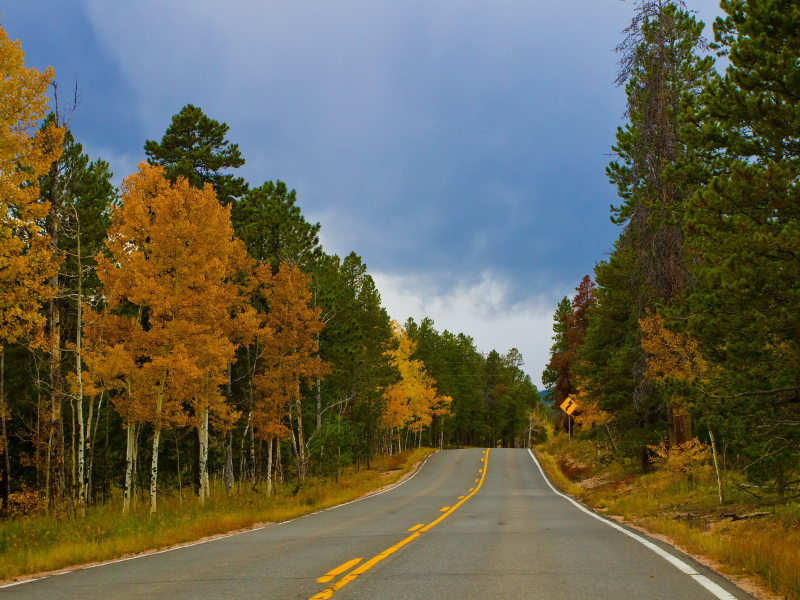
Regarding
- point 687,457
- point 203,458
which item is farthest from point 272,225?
point 687,457

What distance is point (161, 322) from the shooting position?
61.9 ft

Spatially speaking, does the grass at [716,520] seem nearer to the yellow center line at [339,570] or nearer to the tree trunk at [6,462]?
the yellow center line at [339,570]

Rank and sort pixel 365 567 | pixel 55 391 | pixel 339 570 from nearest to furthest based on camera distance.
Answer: pixel 339 570 < pixel 365 567 < pixel 55 391

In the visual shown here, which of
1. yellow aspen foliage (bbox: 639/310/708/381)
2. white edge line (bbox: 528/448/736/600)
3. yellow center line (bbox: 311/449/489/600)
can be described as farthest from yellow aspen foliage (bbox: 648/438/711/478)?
yellow center line (bbox: 311/449/489/600)

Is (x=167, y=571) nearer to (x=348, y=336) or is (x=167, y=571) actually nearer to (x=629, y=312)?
(x=348, y=336)

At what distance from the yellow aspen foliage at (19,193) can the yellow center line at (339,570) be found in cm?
812

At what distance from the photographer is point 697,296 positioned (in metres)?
10.9

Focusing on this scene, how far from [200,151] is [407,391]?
3313cm

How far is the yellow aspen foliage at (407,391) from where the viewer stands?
49531 millimetres

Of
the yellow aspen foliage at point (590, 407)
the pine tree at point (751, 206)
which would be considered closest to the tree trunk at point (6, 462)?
the pine tree at point (751, 206)

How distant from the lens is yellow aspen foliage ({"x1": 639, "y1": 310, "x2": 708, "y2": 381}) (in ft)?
61.0

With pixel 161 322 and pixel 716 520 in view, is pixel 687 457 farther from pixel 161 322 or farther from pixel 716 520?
pixel 161 322

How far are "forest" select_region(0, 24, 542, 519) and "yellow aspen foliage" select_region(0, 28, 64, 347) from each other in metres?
0.03

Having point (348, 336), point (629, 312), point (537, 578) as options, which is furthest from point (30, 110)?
point (629, 312)
